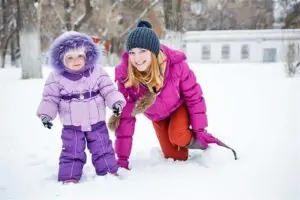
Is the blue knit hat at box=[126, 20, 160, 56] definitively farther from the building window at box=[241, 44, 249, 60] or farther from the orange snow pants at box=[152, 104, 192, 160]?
the building window at box=[241, 44, 249, 60]

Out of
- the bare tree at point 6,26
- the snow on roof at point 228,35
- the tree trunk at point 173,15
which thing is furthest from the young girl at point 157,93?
the snow on roof at point 228,35

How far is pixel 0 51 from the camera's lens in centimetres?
2145

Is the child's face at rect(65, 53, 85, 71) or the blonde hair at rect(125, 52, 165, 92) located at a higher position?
the child's face at rect(65, 53, 85, 71)

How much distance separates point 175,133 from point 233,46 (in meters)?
28.7

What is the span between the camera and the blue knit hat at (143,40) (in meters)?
2.69

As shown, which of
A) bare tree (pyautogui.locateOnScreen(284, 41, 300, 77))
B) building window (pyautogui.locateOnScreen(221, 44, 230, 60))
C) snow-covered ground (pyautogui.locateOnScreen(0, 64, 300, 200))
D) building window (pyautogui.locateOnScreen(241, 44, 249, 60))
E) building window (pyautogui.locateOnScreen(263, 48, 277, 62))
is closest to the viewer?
snow-covered ground (pyautogui.locateOnScreen(0, 64, 300, 200))

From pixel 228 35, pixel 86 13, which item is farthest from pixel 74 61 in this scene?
pixel 228 35

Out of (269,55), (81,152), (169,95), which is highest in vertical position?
(169,95)

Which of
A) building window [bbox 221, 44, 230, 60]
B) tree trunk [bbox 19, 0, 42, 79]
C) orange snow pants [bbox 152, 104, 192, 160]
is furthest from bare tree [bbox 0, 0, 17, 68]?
orange snow pants [bbox 152, 104, 192, 160]

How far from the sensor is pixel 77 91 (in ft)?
8.38

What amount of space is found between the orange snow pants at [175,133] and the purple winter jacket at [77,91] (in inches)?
22.5

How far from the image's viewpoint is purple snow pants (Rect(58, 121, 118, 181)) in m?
2.54

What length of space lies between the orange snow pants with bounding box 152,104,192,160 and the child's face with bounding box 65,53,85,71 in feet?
2.80

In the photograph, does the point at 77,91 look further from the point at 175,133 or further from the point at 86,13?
the point at 86,13
